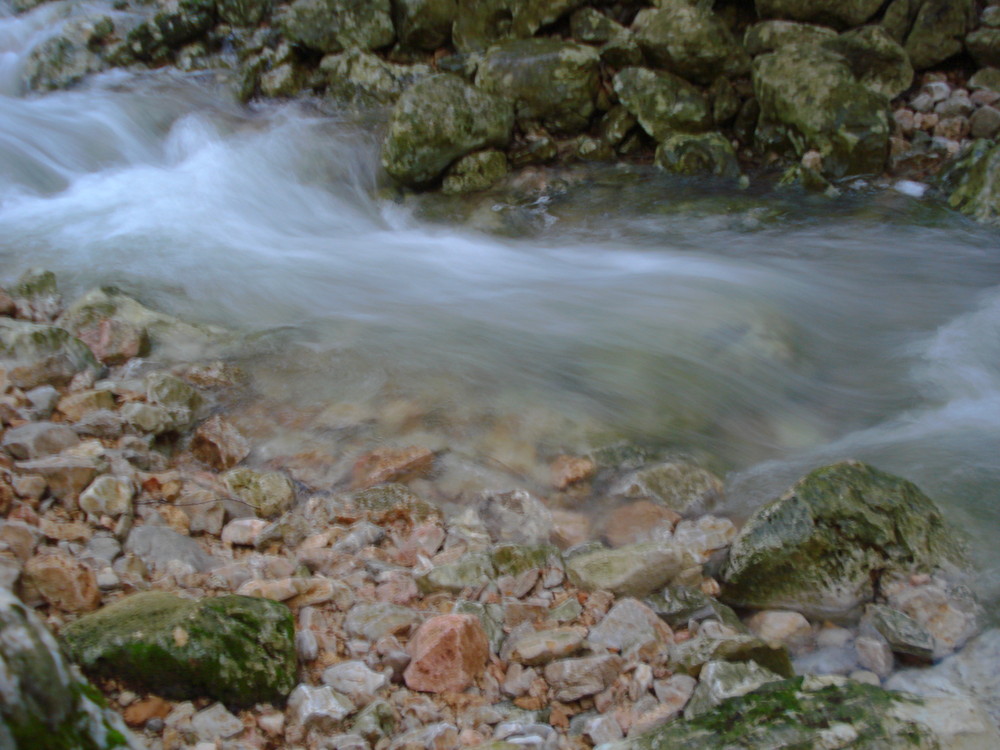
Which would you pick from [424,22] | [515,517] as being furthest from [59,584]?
[424,22]

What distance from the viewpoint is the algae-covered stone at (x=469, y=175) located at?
7.26 meters

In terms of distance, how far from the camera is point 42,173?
704cm

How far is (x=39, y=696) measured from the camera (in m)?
1.33

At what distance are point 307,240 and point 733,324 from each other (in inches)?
144

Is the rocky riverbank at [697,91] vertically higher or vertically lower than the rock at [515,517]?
higher

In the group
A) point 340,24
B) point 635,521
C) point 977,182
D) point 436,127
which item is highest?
point 340,24

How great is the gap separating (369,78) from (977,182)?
605 centimetres

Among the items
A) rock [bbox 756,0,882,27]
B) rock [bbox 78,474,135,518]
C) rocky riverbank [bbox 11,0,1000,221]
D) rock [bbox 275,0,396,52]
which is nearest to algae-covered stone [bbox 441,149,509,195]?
rocky riverbank [bbox 11,0,1000,221]

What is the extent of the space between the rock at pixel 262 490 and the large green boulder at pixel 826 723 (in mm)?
1784

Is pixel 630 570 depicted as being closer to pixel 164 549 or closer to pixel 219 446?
pixel 164 549

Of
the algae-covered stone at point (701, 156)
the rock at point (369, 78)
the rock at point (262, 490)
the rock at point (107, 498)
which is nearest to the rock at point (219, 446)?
the rock at point (262, 490)

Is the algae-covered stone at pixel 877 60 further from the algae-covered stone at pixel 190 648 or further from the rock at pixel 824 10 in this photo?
the algae-covered stone at pixel 190 648

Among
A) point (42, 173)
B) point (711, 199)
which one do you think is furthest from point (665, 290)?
point (42, 173)

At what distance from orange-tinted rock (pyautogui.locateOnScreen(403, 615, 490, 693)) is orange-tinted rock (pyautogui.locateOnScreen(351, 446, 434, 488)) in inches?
48.9
